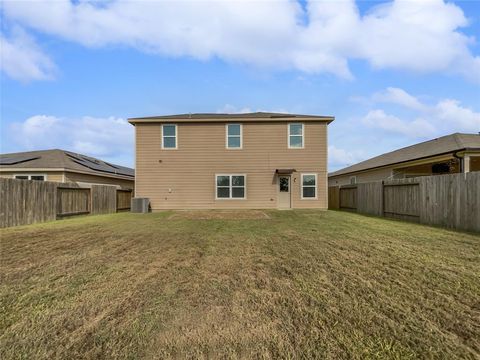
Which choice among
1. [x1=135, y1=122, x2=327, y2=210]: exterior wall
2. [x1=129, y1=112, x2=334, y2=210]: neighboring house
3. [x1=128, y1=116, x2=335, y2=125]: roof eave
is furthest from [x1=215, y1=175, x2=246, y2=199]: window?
[x1=128, y1=116, x2=335, y2=125]: roof eave

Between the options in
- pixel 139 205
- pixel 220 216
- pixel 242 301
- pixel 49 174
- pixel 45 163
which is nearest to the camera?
pixel 242 301

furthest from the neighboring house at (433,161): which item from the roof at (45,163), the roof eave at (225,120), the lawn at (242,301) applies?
the roof at (45,163)

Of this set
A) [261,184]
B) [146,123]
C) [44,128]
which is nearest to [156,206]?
[146,123]

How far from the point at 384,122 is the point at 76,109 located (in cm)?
2575

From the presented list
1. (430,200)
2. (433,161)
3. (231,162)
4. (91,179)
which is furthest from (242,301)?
(91,179)

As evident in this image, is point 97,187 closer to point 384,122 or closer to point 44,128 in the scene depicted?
point 44,128

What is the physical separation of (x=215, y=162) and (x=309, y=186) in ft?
18.1

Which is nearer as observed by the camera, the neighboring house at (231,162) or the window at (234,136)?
the neighboring house at (231,162)

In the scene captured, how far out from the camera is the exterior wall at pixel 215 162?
1633cm

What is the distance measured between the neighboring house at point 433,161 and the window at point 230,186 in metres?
8.78

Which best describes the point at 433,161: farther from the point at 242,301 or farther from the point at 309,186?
the point at 242,301

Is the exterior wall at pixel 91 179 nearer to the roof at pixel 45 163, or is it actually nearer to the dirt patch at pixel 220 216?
the roof at pixel 45 163

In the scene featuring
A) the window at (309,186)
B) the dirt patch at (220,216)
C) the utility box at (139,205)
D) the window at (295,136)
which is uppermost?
the window at (295,136)

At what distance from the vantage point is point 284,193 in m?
16.3
